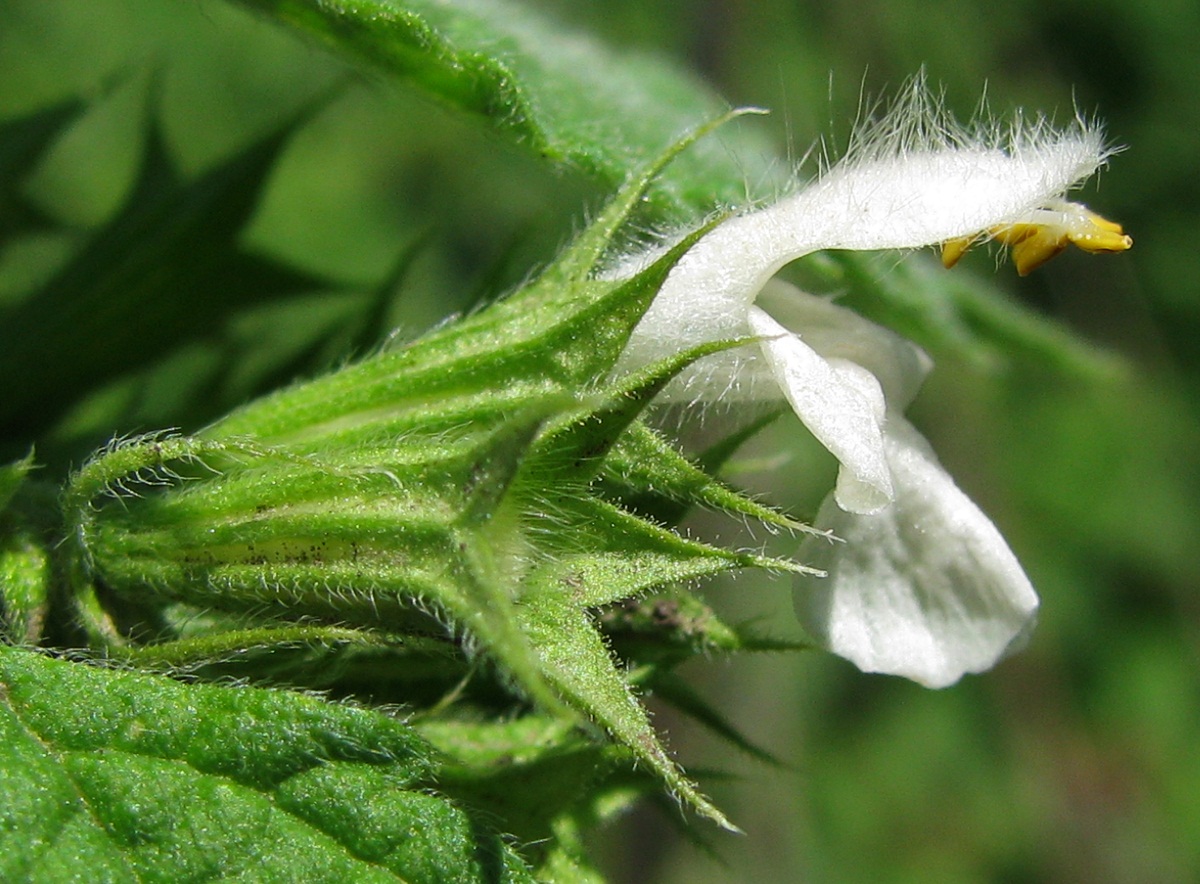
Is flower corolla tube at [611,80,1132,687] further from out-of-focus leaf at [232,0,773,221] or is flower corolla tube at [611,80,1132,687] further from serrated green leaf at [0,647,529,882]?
serrated green leaf at [0,647,529,882]

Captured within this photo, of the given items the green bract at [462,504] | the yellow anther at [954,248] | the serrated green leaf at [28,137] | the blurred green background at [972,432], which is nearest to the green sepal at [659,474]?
the green bract at [462,504]

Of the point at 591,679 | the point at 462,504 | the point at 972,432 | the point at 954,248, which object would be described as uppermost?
the point at 954,248

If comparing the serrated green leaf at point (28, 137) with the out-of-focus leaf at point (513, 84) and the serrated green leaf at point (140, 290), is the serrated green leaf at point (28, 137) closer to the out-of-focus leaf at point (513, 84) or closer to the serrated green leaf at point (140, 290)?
the serrated green leaf at point (140, 290)

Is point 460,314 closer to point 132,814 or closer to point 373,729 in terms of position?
point 373,729

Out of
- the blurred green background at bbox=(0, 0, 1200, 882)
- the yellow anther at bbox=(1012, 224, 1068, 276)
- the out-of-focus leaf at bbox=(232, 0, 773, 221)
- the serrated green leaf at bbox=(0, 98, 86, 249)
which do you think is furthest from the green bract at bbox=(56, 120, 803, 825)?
the blurred green background at bbox=(0, 0, 1200, 882)

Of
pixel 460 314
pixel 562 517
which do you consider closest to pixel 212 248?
pixel 460 314

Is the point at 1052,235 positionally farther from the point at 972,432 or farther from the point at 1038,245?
the point at 972,432

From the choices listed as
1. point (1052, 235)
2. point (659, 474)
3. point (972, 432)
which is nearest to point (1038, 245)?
point (1052, 235)
